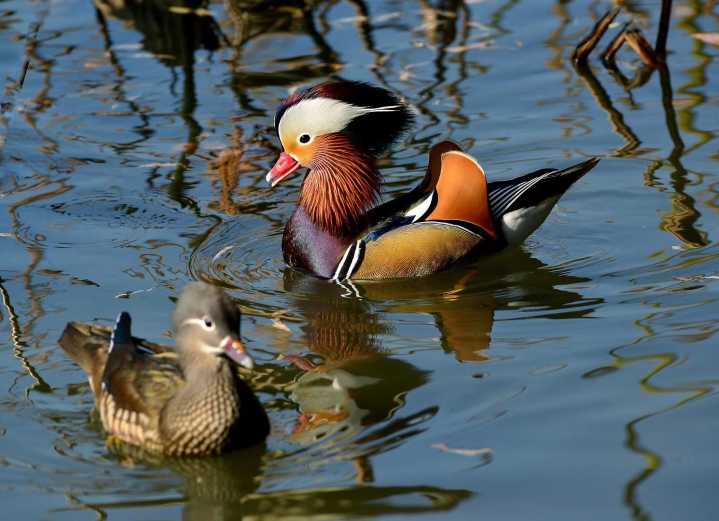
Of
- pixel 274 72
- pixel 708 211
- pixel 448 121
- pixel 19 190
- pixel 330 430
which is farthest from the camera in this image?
pixel 274 72

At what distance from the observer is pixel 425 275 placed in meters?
7.57

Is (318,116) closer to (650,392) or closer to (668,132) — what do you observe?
(668,132)

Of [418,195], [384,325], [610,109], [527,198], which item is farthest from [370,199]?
[610,109]

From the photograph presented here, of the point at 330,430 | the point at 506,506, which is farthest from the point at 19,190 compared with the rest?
the point at 506,506

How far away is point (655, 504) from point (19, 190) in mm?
4763

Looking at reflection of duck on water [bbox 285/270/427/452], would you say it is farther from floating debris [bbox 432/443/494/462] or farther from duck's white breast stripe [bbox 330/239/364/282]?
floating debris [bbox 432/443/494/462]

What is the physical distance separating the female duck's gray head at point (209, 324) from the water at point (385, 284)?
425 mm

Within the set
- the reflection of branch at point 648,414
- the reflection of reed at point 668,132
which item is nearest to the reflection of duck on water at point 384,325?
the reflection of branch at point 648,414

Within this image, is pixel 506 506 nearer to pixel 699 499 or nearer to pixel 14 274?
pixel 699 499

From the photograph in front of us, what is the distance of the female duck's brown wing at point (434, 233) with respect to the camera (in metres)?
7.54

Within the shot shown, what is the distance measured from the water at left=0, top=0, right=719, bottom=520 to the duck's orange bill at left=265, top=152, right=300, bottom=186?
1.24 feet

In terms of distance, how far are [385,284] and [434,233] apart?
0.37m

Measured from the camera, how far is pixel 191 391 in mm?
5391

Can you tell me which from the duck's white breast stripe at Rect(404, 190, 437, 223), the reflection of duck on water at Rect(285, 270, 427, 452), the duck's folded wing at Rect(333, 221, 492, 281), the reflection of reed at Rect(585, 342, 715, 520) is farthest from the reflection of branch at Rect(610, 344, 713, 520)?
the duck's white breast stripe at Rect(404, 190, 437, 223)
